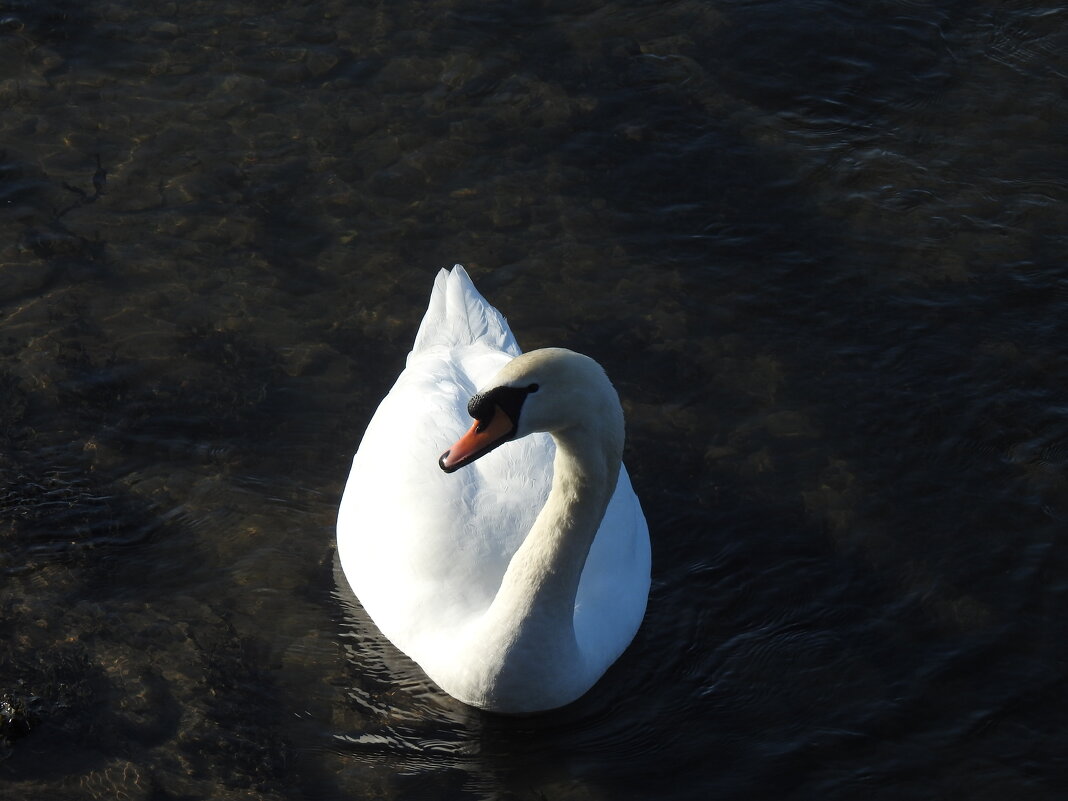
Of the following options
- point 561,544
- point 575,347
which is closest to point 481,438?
point 561,544

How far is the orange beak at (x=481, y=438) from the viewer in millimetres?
6094

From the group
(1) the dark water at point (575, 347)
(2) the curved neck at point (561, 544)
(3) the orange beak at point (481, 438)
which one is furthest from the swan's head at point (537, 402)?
(1) the dark water at point (575, 347)

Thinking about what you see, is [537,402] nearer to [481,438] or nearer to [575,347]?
[481,438]

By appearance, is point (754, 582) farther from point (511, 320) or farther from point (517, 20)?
point (517, 20)

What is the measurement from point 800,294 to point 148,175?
15.3 feet

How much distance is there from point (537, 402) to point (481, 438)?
0.94ft

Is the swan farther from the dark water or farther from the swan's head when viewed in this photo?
the dark water

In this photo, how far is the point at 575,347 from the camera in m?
9.43

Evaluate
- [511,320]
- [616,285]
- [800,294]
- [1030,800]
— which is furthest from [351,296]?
[1030,800]

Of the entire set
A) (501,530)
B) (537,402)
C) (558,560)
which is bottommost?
(501,530)

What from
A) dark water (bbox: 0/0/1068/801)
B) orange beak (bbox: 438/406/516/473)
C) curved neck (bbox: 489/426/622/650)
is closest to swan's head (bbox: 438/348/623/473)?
orange beak (bbox: 438/406/516/473)

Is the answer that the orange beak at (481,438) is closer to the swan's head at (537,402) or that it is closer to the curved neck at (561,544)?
the swan's head at (537,402)

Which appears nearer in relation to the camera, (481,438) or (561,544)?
(481,438)

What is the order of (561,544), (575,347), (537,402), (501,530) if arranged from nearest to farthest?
(537,402)
(561,544)
(501,530)
(575,347)
